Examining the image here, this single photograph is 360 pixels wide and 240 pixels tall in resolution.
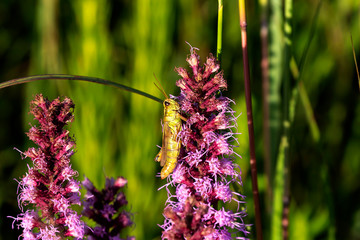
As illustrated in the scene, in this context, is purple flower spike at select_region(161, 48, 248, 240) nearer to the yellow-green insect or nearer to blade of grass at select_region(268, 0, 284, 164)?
the yellow-green insect

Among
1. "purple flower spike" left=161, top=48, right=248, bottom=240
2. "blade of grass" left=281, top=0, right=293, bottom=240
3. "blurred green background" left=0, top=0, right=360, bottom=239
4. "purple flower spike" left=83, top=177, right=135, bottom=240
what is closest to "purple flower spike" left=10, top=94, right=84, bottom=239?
"purple flower spike" left=83, top=177, right=135, bottom=240

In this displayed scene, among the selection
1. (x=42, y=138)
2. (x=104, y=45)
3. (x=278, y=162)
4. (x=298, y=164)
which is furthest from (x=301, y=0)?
(x=42, y=138)

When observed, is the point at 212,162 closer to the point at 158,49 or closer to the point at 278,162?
the point at 278,162

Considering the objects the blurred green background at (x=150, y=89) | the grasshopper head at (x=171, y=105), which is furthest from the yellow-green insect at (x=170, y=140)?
the blurred green background at (x=150, y=89)

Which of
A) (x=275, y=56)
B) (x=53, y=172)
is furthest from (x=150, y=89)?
(x=53, y=172)

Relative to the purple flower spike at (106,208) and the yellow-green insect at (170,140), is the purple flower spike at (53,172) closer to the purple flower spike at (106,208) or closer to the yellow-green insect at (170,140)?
the purple flower spike at (106,208)
